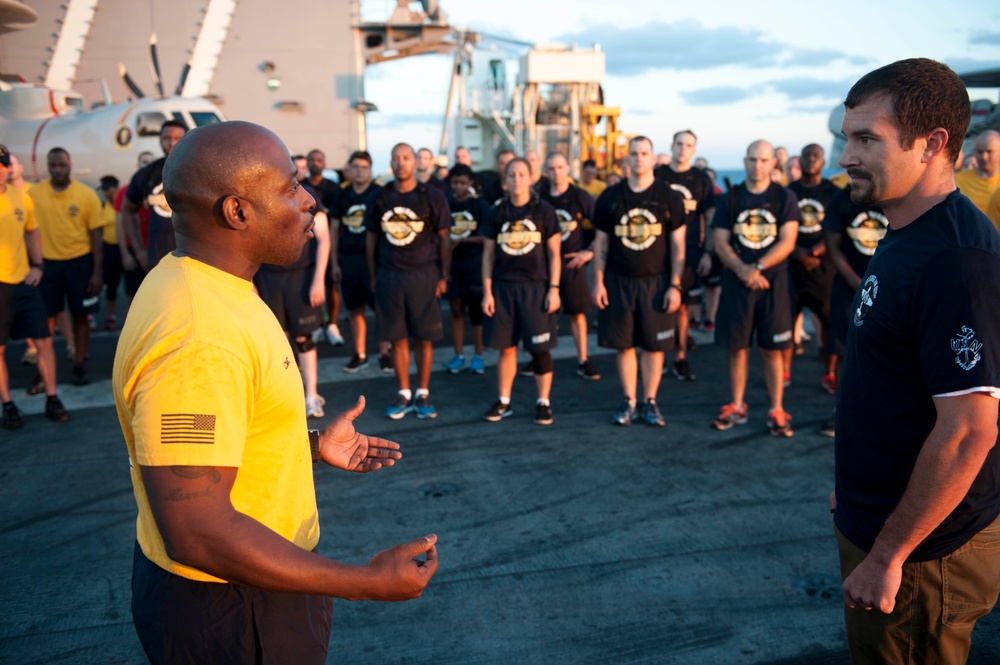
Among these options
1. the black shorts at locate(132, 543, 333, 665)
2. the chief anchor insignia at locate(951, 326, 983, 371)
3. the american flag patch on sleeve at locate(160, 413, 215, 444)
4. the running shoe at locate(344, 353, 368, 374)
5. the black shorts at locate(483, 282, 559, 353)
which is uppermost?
the chief anchor insignia at locate(951, 326, 983, 371)

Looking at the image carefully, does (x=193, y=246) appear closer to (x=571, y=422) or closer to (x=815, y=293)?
(x=571, y=422)

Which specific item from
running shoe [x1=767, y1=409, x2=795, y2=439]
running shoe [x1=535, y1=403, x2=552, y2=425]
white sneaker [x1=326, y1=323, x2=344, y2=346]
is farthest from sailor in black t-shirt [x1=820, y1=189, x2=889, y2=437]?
white sneaker [x1=326, y1=323, x2=344, y2=346]

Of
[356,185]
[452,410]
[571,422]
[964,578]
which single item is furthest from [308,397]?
[964,578]

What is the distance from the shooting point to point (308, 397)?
20.7ft

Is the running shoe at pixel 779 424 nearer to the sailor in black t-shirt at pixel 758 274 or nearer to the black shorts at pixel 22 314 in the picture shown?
the sailor in black t-shirt at pixel 758 274

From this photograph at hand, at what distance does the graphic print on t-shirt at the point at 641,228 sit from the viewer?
6.12 m

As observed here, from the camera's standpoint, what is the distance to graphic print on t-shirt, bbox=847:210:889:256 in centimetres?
589

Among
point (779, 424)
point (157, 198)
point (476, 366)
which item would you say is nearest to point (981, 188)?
point (779, 424)

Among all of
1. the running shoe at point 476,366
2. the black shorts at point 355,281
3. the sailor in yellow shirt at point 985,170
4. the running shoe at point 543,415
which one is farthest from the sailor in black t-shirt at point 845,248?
the black shorts at point 355,281

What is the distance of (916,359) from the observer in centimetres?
185

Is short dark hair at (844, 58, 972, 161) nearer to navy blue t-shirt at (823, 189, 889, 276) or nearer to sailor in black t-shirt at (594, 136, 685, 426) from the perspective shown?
sailor in black t-shirt at (594, 136, 685, 426)

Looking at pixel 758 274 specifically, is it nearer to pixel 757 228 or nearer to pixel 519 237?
pixel 757 228

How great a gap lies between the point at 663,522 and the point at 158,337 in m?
3.50

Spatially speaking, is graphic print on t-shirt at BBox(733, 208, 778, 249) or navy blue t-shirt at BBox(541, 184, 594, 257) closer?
graphic print on t-shirt at BBox(733, 208, 778, 249)
